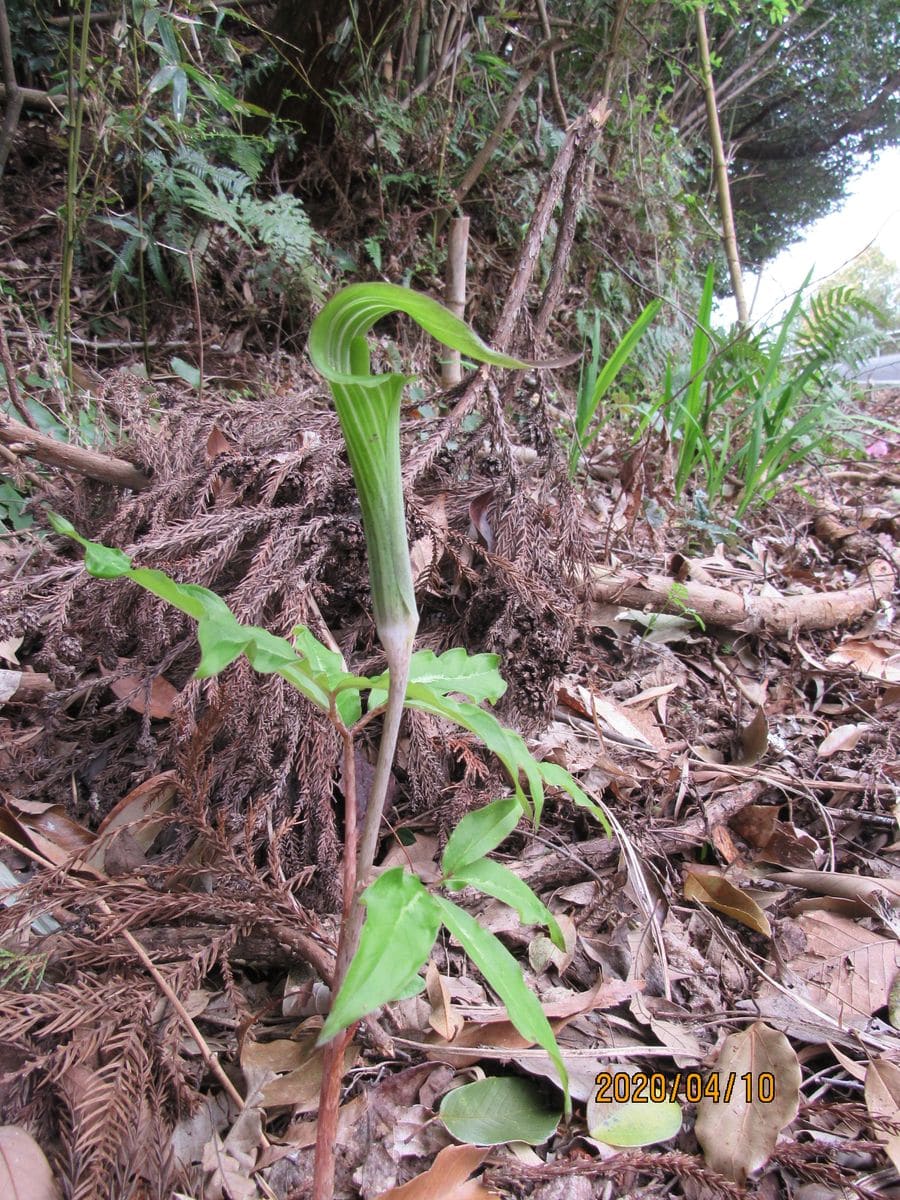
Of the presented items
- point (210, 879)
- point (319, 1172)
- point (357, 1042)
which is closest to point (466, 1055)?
point (357, 1042)

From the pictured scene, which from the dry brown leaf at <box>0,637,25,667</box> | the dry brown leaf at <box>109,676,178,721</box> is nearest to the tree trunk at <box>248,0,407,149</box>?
the dry brown leaf at <box>0,637,25,667</box>

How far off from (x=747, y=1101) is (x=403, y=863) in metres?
0.58

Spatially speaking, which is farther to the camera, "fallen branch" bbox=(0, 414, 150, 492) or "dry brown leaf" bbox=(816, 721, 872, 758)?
"dry brown leaf" bbox=(816, 721, 872, 758)

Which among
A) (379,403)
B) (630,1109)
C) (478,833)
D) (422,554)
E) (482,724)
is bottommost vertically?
(630,1109)

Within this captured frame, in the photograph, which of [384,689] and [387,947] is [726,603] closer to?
[384,689]

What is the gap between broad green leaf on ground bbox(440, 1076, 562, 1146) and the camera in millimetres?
790

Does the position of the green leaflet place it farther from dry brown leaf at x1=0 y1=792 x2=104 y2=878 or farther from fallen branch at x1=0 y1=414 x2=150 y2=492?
fallen branch at x1=0 y1=414 x2=150 y2=492

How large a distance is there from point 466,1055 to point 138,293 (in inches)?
123

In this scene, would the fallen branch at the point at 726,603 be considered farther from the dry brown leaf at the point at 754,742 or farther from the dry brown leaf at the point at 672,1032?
the dry brown leaf at the point at 672,1032

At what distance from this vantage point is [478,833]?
0.74 meters

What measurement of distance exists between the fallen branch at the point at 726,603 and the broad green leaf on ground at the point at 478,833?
3.46 ft

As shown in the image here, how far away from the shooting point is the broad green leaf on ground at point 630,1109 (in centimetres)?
81

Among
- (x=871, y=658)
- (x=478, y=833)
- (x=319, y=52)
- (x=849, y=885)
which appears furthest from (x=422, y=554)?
(x=319, y=52)

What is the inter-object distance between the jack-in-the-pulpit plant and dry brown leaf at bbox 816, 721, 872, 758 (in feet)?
3.49
